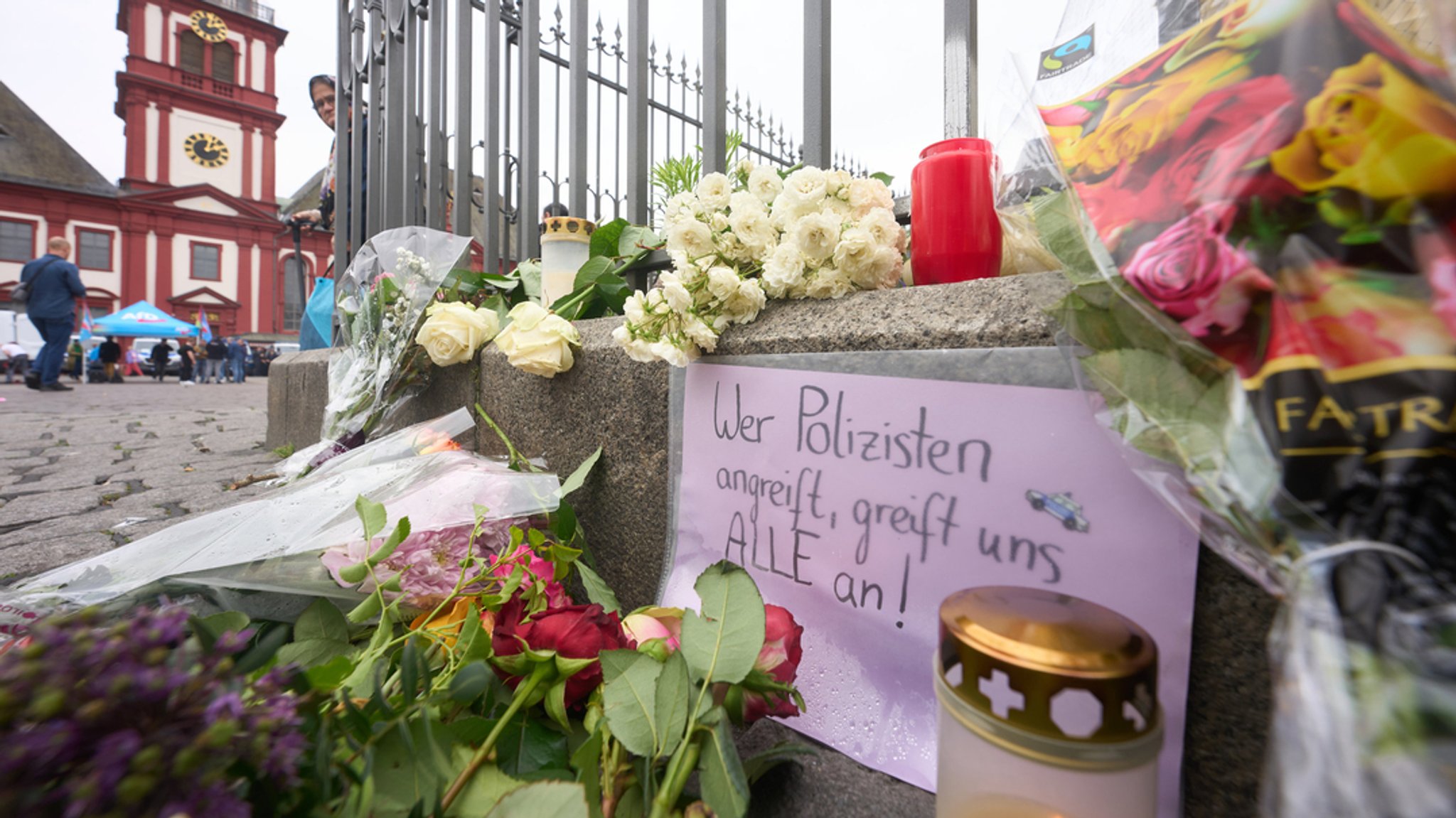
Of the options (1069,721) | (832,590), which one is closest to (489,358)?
(832,590)

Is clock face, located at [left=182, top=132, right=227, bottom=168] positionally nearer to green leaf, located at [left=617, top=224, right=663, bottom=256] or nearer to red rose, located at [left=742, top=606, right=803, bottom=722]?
green leaf, located at [left=617, top=224, right=663, bottom=256]

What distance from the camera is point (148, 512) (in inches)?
68.2

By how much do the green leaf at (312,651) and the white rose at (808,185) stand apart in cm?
83

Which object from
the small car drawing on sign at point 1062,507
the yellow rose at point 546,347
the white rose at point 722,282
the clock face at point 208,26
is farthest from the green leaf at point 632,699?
the clock face at point 208,26

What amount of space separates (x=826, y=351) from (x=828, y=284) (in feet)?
0.43

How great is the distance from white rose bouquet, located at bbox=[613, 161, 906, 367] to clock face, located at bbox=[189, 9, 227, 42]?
38328 millimetres

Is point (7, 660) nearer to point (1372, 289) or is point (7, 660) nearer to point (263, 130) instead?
point (1372, 289)

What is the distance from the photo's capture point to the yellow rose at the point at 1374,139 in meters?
0.34

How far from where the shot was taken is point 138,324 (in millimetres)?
19906

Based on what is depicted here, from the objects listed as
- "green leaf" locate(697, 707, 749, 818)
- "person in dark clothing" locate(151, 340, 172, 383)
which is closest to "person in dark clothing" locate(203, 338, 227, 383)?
"person in dark clothing" locate(151, 340, 172, 383)

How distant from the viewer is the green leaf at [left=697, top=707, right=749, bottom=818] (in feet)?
1.60

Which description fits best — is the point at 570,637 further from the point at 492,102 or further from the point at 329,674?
the point at 492,102

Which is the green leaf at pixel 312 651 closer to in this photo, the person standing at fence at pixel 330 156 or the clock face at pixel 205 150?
the person standing at fence at pixel 330 156

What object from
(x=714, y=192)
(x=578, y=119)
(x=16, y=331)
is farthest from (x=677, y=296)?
(x=16, y=331)
